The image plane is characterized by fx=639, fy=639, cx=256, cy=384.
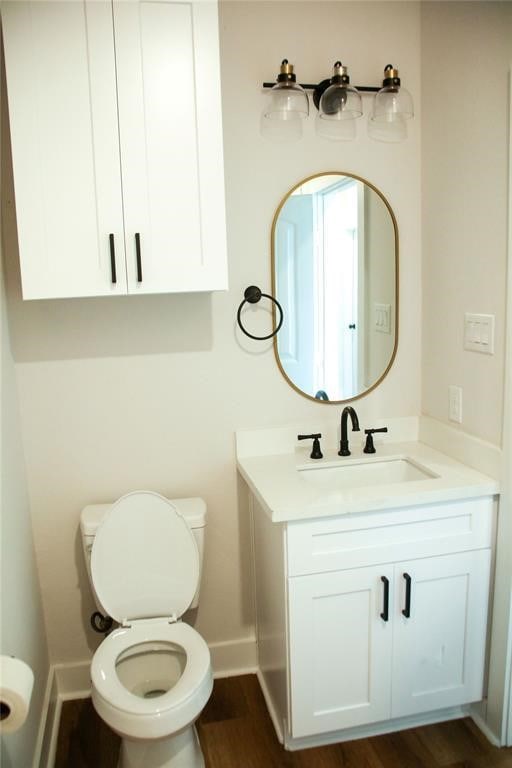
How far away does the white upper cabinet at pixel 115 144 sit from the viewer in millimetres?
1771

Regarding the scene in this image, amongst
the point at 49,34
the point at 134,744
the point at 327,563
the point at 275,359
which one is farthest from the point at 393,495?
the point at 49,34

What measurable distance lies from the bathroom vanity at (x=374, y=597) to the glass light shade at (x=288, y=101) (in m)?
1.14

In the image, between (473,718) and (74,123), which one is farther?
(473,718)

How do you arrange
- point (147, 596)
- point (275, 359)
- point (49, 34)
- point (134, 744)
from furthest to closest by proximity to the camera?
1. point (275, 359)
2. point (147, 596)
3. point (134, 744)
4. point (49, 34)

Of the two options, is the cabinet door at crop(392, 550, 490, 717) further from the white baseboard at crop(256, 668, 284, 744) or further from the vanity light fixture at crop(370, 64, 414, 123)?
the vanity light fixture at crop(370, 64, 414, 123)

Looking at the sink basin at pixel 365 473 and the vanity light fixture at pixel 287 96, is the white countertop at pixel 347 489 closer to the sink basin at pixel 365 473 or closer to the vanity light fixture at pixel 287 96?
the sink basin at pixel 365 473

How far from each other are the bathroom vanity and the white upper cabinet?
2.72 feet

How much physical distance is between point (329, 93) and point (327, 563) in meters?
1.37

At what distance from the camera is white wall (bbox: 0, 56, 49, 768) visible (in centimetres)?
179

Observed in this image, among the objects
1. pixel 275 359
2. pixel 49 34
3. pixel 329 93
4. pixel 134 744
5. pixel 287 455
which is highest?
pixel 49 34

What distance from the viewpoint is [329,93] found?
1.80 meters

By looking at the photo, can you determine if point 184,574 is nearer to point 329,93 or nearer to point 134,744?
point 134,744

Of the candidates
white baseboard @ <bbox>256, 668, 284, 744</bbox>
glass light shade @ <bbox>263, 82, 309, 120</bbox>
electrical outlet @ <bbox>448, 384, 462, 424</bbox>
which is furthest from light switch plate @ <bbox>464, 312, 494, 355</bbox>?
white baseboard @ <bbox>256, 668, 284, 744</bbox>

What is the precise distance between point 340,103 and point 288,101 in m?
0.16
